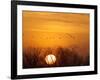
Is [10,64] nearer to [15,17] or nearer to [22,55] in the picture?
[22,55]

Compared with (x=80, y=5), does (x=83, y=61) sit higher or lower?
lower

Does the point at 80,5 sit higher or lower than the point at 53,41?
higher

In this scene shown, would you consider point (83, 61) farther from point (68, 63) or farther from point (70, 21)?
point (70, 21)

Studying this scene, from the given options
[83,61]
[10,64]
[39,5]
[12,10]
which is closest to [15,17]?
[12,10]

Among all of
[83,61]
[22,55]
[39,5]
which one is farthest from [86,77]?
[39,5]

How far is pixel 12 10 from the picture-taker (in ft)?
6.62

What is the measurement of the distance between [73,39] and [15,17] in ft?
2.15

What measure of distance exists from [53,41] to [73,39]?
225mm

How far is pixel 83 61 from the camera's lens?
2285mm

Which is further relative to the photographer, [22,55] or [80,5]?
[80,5]

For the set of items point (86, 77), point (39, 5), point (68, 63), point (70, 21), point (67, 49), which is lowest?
point (86, 77)

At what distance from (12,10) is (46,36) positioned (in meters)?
0.43

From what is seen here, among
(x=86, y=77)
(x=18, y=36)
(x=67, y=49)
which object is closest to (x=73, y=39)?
(x=67, y=49)

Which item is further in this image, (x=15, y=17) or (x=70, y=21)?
(x=70, y=21)
